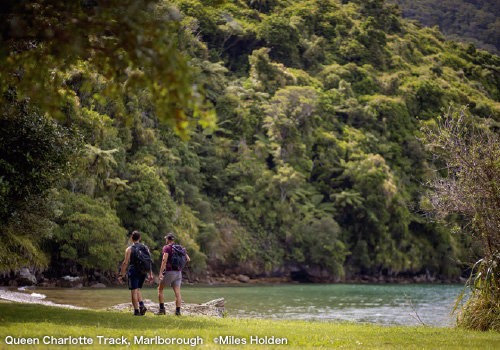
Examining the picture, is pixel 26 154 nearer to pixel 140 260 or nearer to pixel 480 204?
pixel 140 260

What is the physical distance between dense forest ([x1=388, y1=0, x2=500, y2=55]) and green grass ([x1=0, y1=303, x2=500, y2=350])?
605ft

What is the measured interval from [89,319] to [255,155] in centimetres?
5054

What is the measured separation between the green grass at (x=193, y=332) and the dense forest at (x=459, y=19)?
7255 inches

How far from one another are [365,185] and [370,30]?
142 ft

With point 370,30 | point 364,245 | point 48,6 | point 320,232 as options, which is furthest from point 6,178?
point 370,30

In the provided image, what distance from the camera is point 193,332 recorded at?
31.9ft

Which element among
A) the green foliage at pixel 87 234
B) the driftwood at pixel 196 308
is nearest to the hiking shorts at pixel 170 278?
the driftwood at pixel 196 308

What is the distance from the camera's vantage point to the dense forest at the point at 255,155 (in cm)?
1467

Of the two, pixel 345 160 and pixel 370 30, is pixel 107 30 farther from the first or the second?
pixel 370 30

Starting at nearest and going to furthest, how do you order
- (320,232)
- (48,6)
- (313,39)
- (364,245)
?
1. (48,6)
2. (320,232)
3. (364,245)
4. (313,39)

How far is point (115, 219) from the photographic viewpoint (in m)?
35.6

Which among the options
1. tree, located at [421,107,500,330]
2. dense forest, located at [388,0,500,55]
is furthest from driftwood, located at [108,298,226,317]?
dense forest, located at [388,0,500,55]

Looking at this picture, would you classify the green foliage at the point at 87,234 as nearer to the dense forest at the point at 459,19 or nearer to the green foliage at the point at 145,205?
the green foliage at the point at 145,205

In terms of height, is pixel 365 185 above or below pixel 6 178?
above
